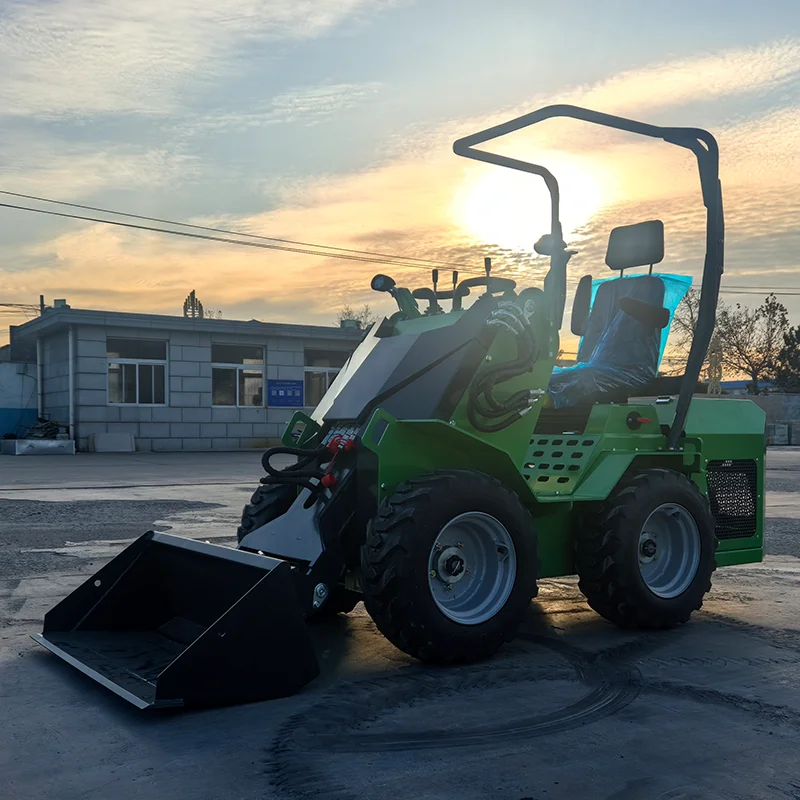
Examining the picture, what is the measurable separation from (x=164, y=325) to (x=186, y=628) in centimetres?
2668

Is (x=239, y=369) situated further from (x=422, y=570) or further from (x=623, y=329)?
(x=422, y=570)

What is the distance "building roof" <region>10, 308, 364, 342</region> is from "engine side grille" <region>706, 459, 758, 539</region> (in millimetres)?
25544

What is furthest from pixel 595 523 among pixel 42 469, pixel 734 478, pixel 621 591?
pixel 42 469

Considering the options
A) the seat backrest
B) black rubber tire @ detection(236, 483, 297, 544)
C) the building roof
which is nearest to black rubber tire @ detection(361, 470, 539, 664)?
black rubber tire @ detection(236, 483, 297, 544)

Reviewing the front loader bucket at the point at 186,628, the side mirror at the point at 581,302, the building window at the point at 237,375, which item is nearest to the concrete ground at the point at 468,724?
the front loader bucket at the point at 186,628

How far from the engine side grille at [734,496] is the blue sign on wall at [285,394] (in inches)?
1078

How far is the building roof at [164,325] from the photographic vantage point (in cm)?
2909

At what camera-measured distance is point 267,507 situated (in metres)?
5.46

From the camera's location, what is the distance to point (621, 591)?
529 cm

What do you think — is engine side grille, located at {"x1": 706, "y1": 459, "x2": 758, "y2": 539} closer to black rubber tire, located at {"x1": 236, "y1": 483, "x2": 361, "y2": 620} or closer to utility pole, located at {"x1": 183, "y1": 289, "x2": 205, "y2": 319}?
black rubber tire, located at {"x1": 236, "y1": 483, "x2": 361, "y2": 620}

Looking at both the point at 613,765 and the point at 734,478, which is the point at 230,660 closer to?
the point at 613,765

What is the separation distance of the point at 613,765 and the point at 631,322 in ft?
11.9

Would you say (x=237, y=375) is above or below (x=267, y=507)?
above

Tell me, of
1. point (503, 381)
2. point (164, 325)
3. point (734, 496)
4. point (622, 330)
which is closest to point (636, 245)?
point (622, 330)
